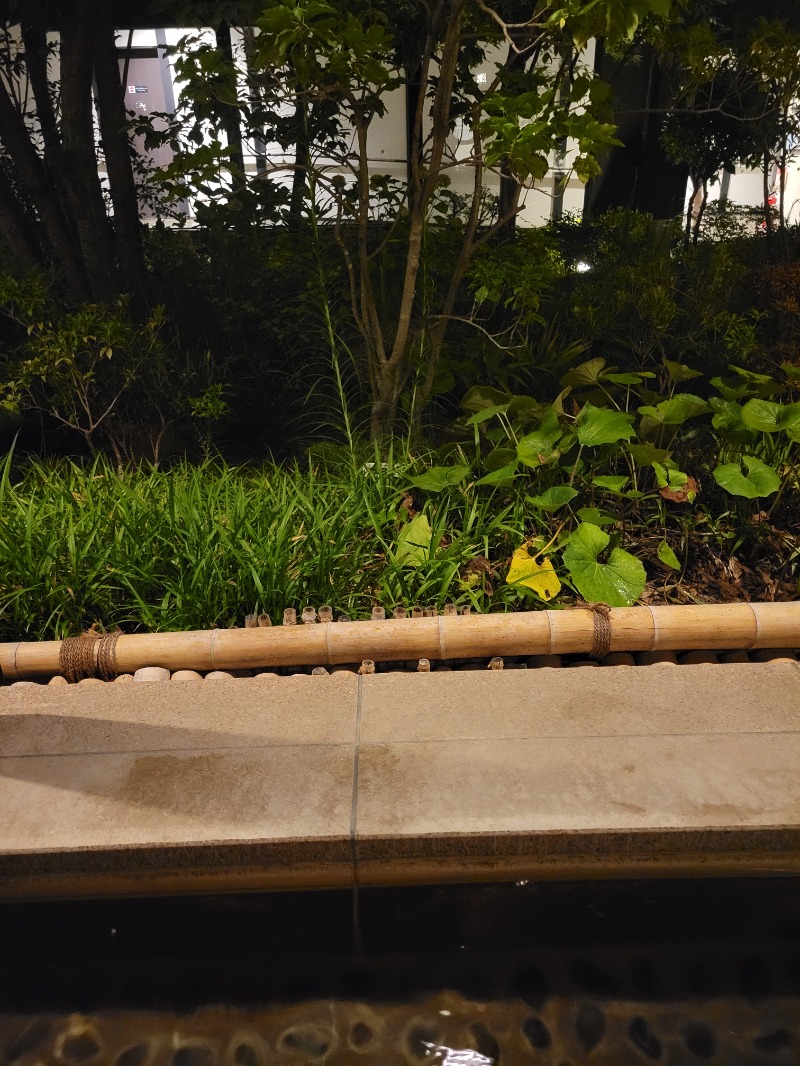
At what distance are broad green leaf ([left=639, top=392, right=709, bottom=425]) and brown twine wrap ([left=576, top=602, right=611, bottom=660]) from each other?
0.87m

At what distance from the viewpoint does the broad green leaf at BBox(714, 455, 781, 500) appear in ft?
8.55

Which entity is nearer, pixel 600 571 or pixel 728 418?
pixel 600 571

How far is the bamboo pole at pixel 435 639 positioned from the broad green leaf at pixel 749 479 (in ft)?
1.43

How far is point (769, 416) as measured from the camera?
9.37 ft

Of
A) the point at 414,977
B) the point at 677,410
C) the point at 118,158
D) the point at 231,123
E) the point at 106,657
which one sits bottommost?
the point at 414,977

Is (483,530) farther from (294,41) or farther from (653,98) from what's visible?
(653,98)

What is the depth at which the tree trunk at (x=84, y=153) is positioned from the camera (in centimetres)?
305

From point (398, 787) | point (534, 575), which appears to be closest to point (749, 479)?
point (534, 575)

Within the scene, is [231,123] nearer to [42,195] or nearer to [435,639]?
[42,195]

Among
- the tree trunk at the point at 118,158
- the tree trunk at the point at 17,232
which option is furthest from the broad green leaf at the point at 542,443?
the tree trunk at the point at 17,232

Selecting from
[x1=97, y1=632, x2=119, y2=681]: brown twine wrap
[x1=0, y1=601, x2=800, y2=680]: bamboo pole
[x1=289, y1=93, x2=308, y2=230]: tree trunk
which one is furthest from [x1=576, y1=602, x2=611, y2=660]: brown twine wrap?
[x1=289, y1=93, x2=308, y2=230]: tree trunk

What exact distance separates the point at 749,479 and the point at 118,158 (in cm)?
275

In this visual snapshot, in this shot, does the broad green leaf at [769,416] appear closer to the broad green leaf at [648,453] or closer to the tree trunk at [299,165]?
the broad green leaf at [648,453]

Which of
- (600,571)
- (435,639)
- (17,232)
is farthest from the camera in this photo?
(17,232)
